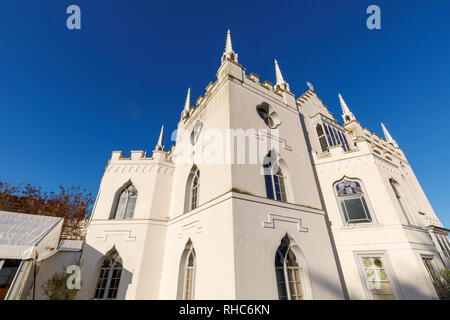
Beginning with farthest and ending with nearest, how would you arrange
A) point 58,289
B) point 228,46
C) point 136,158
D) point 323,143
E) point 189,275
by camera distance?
point 323,143
point 136,158
point 228,46
point 189,275
point 58,289

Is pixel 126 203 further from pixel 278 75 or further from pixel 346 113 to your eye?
pixel 346 113

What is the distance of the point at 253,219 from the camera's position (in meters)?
6.15

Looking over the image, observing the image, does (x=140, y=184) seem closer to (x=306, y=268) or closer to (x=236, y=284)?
(x=236, y=284)

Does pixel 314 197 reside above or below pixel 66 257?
above

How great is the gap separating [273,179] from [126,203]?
8621 mm

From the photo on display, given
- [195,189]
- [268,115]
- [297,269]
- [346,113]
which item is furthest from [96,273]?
[346,113]

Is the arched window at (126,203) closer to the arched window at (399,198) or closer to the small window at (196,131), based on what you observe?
the small window at (196,131)

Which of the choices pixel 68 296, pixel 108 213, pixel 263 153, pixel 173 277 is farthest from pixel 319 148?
pixel 68 296

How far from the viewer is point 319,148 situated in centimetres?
1271

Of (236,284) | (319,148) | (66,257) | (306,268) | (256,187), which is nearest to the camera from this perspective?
(236,284)

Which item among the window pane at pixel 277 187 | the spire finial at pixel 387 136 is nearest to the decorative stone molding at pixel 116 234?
the window pane at pixel 277 187

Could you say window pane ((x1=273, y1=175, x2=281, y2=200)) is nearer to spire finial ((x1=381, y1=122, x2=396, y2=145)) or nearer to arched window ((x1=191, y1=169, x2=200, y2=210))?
arched window ((x1=191, y1=169, x2=200, y2=210))

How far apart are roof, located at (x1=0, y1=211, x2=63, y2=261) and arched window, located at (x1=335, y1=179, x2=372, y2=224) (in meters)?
13.0

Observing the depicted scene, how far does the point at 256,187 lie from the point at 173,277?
548 centimetres
